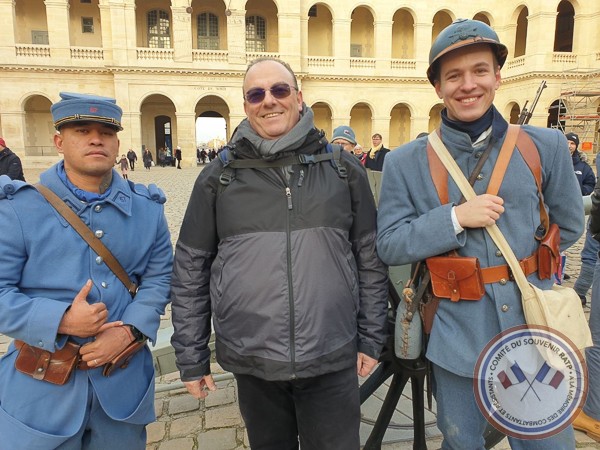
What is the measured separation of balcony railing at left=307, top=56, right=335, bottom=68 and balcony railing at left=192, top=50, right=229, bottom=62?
19.8ft

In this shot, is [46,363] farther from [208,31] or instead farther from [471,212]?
[208,31]

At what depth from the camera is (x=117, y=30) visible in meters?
27.1

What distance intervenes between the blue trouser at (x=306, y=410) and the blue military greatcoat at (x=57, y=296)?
53 cm

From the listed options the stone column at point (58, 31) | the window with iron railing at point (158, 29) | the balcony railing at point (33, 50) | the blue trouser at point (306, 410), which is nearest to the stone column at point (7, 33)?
the balcony railing at point (33, 50)

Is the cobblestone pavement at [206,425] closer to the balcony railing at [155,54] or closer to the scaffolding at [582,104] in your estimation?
the balcony railing at [155,54]

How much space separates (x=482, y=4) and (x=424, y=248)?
1452 inches

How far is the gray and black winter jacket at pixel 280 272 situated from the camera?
5.92 ft

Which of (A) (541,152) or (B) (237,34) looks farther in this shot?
(B) (237,34)

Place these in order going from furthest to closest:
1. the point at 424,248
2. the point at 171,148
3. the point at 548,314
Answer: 1. the point at 171,148
2. the point at 424,248
3. the point at 548,314

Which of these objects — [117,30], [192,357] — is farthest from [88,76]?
[192,357]

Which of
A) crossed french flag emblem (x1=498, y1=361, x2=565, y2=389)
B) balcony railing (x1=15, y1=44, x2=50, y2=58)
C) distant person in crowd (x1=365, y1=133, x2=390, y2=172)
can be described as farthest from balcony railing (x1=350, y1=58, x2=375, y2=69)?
crossed french flag emblem (x1=498, y1=361, x2=565, y2=389)

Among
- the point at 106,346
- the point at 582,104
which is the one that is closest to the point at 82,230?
the point at 106,346

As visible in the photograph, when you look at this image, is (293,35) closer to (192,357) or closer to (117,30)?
(117,30)

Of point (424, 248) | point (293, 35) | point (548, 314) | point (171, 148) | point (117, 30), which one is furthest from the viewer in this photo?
point (171, 148)
